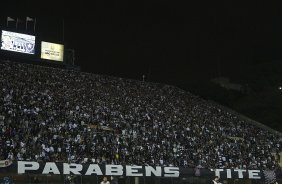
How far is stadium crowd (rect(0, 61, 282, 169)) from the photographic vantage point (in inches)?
1451

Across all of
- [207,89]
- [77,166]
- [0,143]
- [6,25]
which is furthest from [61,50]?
[77,166]

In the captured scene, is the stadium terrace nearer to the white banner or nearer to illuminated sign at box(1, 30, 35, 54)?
the white banner

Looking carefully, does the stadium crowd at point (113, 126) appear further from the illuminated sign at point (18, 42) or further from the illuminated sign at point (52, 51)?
the illuminated sign at point (52, 51)

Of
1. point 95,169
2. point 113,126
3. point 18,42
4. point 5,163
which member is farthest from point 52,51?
point 5,163

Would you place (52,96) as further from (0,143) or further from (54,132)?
(0,143)

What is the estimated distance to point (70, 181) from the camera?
29016mm

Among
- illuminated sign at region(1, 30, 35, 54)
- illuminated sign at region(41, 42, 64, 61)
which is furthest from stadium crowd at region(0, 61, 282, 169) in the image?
illuminated sign at region(41, 42, 64, 61)

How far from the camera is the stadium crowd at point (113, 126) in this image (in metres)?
36.8

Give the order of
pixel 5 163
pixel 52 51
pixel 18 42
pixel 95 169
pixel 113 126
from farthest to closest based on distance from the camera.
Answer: pixel 52 51
pixel 18 42
pixel 113 126
pixel 95 169
pixel 5 163

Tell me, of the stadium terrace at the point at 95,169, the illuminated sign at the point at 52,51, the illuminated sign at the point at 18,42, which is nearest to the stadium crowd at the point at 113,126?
the stadium terrace at the point at 95,169

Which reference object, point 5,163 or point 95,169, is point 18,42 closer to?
point 95,169

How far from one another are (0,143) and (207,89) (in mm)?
46957

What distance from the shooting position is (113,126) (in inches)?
1767

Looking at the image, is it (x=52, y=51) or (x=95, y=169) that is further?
(x=52, y=51)
